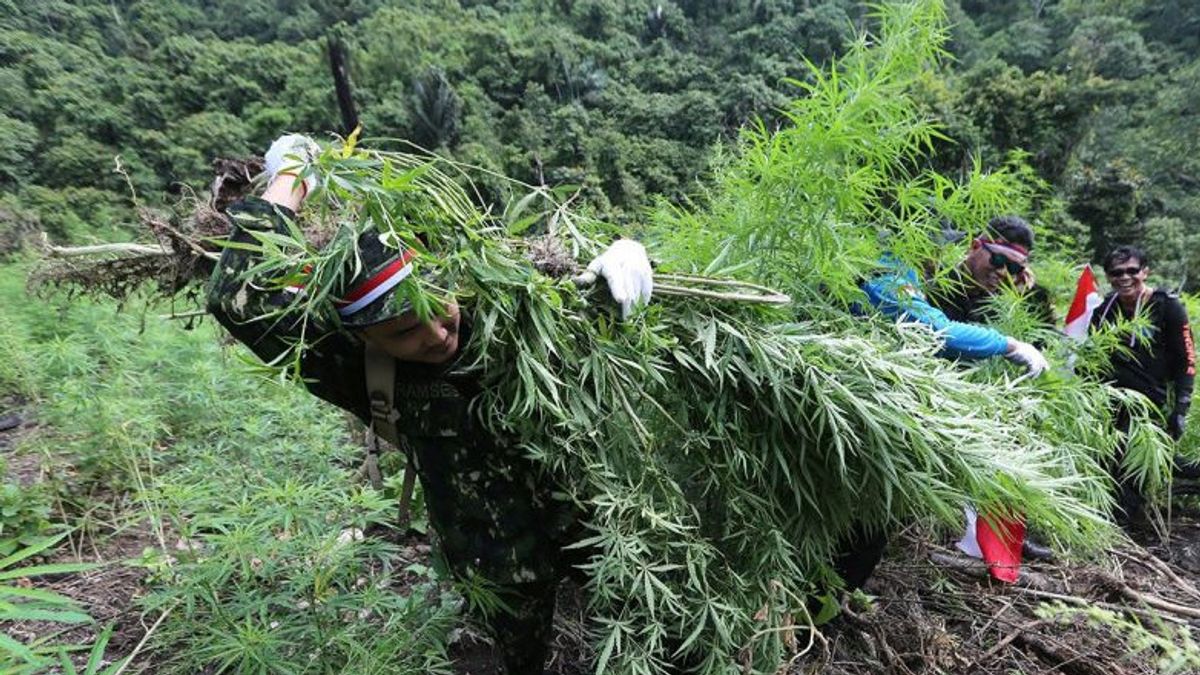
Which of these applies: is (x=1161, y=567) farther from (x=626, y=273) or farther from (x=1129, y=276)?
(x=626, y=273)

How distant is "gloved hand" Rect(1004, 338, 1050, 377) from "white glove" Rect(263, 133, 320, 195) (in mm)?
2513

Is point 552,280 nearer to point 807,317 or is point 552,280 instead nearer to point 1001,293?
point 807,317

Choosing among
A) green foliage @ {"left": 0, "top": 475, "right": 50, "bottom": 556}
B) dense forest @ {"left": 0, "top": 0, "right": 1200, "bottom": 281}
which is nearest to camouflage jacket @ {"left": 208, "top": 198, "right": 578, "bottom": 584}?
green foliage @ {"left": 0, "top": 475, "right": 50, "bottom": 556}

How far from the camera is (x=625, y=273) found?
4.33 ft

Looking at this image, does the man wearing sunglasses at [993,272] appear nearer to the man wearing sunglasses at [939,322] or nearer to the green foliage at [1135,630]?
the man wearing sunglasses at [939,322]

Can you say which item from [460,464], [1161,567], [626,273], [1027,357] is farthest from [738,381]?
[1161,567]

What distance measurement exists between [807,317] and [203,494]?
2015mm

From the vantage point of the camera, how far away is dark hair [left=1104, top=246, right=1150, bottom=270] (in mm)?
3070

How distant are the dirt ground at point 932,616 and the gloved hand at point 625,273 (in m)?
1.21

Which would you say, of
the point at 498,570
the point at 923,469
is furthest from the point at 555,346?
the point at 923,469

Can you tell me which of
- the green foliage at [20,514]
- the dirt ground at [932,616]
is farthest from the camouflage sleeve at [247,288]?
the green foliage at [20,514]

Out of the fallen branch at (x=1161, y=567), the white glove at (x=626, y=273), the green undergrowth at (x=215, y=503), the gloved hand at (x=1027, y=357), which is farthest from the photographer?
the fallen branch at (x=1161, y=567)

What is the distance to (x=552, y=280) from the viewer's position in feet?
4.19

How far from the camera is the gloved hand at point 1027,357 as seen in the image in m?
2.24
